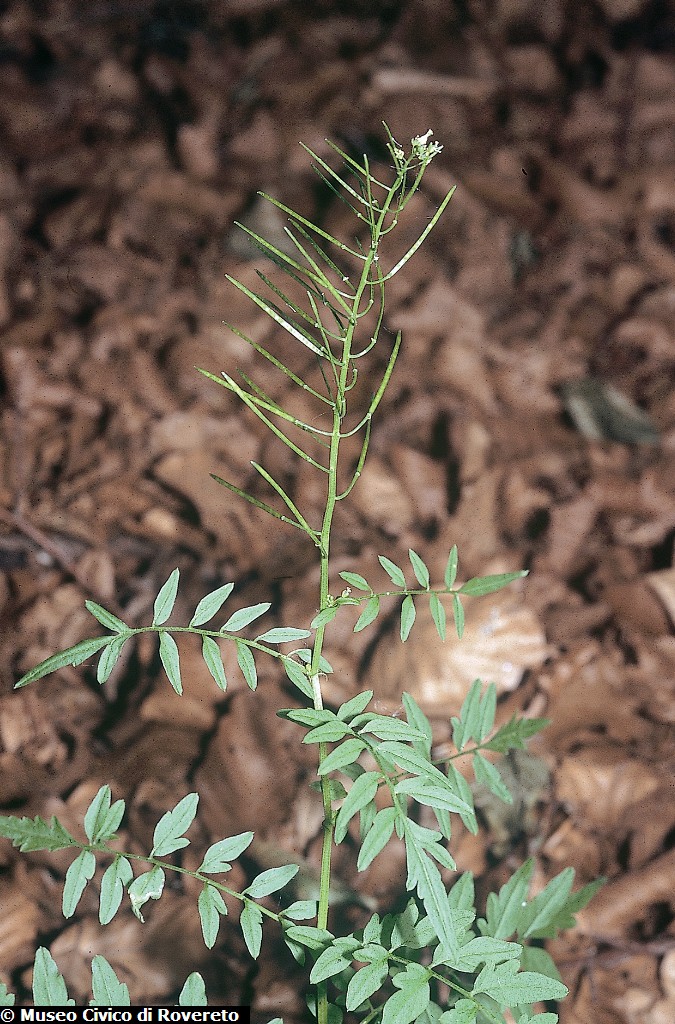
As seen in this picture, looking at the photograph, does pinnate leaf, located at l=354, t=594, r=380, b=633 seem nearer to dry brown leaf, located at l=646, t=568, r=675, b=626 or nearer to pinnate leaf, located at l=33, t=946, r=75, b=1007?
pinnate leaf, located at l=33, t=946, r=75, b=1007

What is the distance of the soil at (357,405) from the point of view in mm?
1280

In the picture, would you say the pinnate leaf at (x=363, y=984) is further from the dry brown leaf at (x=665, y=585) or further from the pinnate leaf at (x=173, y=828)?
the dry brown leaf at (x=665, y=585)

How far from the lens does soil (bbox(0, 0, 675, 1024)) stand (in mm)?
1280

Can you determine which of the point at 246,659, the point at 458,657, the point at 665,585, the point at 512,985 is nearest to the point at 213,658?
the point at 246,659

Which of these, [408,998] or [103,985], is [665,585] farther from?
[103,985]

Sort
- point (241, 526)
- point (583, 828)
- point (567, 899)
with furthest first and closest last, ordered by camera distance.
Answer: point (241, 526) < point (583, 828) < point (567, 899)

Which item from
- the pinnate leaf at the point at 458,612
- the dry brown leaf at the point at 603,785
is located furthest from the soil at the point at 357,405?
the pinnate leaf at the point at 458,612

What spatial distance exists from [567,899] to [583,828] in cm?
30

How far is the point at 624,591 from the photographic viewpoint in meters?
1.60

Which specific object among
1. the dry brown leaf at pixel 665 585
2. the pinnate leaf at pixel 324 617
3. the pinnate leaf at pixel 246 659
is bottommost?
the dry brown leaf at pixel 665 585

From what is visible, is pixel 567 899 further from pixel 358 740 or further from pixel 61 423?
pixel 61 423

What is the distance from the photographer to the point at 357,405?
6.18ft

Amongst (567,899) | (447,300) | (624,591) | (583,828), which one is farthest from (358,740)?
(447,300)

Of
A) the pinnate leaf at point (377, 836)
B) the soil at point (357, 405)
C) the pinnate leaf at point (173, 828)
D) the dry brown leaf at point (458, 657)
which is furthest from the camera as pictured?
the dry brown leaf at point (458, 657)
